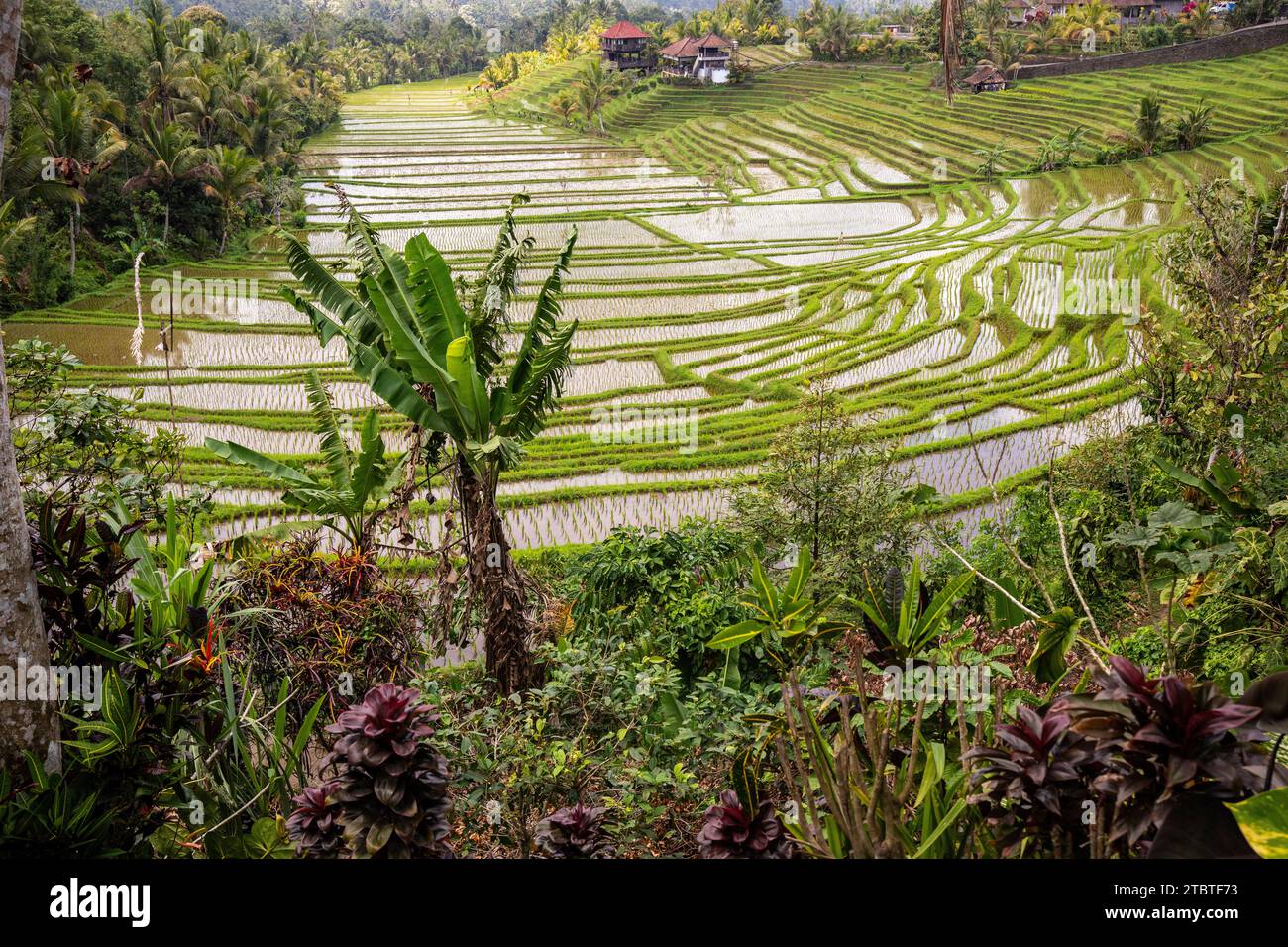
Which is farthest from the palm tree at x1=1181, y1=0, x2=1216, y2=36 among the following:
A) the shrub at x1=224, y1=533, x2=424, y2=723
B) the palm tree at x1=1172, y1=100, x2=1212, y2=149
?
the shrub at x1=224, y1=533, x2=424, y2=723

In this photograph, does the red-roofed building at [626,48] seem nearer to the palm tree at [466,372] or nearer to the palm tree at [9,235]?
the palm tree at [9,235]

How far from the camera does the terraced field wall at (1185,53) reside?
2941 centimetres

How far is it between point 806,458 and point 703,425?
5.45m

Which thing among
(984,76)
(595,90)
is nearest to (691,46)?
(595,90)

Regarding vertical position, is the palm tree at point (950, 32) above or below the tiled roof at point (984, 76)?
below

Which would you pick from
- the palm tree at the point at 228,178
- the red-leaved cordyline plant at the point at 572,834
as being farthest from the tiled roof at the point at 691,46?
the red-leaved cordyline plant at the point at 572,834

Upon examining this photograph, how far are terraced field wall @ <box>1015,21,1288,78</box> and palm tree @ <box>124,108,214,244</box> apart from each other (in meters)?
26.1

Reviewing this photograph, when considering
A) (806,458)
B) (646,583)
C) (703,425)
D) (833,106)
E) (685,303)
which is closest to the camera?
(646,583)

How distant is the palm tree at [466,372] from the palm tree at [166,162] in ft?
51.2

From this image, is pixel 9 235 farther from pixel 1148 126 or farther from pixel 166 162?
pixel 1148 126

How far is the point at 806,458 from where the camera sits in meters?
6.30

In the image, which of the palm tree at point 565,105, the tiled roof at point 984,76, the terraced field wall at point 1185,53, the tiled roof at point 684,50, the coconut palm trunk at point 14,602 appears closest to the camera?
the coconut palm trunk at point 14,602

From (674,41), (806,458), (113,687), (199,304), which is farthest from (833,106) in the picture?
(113,687)
